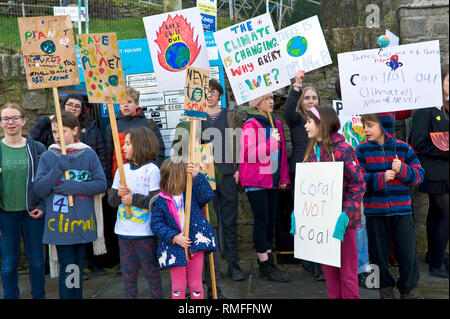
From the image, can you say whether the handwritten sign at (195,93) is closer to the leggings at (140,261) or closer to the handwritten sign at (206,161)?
the handwritten sign at (206,161)

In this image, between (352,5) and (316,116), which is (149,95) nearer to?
Answer: (316,116)

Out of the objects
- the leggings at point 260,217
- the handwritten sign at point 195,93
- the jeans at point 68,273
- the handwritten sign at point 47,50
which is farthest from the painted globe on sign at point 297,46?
the jeans at point 68,273

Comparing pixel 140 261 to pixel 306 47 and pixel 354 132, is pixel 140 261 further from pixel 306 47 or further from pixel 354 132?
pixel 306 47

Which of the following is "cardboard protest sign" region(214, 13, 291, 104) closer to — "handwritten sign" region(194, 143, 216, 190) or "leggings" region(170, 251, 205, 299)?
"handwritten sign" region(194, 143, 216, 190)

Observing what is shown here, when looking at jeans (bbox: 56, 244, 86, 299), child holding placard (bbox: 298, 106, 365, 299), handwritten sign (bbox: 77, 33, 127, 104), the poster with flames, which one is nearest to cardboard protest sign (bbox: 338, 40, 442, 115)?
child holding placard (bbox: 298, 106, 365, 299)

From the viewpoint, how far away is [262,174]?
194 inches

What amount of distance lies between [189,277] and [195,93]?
4.71ft

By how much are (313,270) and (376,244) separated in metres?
1.21

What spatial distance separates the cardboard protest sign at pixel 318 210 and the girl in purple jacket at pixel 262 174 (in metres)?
1.06

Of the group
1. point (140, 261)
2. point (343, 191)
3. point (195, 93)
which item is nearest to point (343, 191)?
point (343, 191)

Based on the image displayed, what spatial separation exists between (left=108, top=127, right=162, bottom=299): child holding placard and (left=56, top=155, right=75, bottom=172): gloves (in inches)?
17.1

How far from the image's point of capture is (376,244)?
13.5 feet
